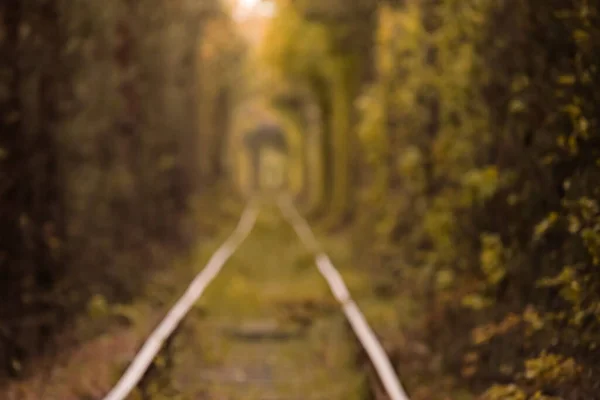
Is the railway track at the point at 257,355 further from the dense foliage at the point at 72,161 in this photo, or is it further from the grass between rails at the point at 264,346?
the dense foliage at the point at 72,161

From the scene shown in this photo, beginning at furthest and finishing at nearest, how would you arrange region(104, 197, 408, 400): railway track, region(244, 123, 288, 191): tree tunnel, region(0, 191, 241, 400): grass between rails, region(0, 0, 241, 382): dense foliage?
1. region(244, 123, 288, 191): tree tunnel
2. region(0, 0, 241, 382): dense foliage
3. region(104, 197, 408, 400): railway track
4. region(0, 191, 241, 400): grass between rails

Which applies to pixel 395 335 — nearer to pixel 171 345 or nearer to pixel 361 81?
pixel 171 345

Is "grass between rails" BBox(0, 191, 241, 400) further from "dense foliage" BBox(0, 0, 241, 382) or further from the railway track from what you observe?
the railway track

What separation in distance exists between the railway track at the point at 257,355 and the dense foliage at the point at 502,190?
931 millimetres

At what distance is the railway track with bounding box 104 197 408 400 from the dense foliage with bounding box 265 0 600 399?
93 cm

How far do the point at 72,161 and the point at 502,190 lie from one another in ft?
15.7

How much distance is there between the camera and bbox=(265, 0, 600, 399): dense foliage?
597cm

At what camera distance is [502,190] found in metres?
8.01

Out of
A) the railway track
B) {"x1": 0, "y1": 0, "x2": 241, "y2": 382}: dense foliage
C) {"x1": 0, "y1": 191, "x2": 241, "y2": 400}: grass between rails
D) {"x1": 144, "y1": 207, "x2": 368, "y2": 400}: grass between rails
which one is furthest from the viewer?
{"x1": 0, "y1": 0, "x2": 241, "y2": 382}: dense foliage

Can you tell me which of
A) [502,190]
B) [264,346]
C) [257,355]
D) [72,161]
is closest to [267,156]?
[72,161]

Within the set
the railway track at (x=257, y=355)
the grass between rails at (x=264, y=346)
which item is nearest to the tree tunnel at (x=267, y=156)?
the grass between rails at (x=264, y=346)

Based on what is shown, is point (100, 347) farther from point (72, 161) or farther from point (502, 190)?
point (502, 190)

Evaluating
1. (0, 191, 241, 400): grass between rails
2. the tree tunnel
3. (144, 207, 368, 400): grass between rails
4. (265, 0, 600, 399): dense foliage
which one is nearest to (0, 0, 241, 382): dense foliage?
(0, 191, 241, 400): grass between rails

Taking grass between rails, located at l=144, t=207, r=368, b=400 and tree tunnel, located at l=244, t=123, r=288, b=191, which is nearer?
grass between rails, located at l=144, t=207, r=368, b=400
